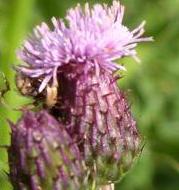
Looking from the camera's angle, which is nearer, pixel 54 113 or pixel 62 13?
pixel 54 113

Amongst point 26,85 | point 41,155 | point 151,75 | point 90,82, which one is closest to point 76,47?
point 90,82

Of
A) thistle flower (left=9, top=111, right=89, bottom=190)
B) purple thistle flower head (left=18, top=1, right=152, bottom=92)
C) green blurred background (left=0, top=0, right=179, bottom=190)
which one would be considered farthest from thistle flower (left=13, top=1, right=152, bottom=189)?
green blurred background (left=0, top=0, right=179, bottom=190)

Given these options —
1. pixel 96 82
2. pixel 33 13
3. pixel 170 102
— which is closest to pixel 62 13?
pixel 33 13

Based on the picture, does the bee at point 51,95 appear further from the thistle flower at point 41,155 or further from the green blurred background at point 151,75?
the green blurred background at point 151,75

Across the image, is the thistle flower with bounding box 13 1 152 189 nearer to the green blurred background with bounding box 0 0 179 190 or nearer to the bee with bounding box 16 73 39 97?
the bee with bounding box 16 73 39 97

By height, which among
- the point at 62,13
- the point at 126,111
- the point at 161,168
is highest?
the point at 62,13

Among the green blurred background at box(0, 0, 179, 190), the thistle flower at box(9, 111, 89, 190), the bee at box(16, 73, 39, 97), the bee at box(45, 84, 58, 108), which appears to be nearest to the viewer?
the thistle flower at box(9, 111, 89, 190)

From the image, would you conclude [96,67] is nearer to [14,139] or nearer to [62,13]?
[14,139]
